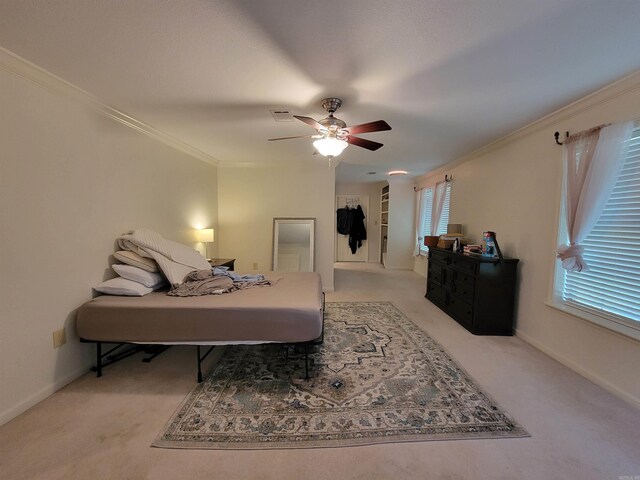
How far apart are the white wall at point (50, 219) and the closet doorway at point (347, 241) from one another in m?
5.79

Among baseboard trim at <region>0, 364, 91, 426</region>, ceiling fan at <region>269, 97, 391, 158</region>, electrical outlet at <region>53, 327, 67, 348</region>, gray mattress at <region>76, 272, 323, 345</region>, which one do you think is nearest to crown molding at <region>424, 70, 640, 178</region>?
ceiling fan at <region>269, 97, 391, 158</region>

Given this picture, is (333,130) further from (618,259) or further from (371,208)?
(371,208)

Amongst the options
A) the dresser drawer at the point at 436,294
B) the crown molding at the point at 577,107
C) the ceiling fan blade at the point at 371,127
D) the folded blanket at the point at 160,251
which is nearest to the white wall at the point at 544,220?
the crown molding at the point at 577,107

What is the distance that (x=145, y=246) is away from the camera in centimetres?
253

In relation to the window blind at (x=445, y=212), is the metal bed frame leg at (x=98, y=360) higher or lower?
lower

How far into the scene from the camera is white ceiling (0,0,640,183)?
1.29 metres

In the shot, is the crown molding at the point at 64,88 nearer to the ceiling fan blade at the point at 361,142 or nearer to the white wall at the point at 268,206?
the white wall at the point at 268,206

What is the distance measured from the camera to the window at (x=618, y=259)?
1936 mm

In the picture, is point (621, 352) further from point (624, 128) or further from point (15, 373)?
point (15, 373)

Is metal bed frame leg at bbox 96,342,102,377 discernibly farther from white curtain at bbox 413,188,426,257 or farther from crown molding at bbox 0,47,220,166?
white curtain at bbox 413,188,426,257

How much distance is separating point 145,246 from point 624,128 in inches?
160

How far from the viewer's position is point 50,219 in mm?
1928

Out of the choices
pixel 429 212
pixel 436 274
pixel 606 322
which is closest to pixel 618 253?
pixel 606 322

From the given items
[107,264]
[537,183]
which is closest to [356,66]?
[537,183]
